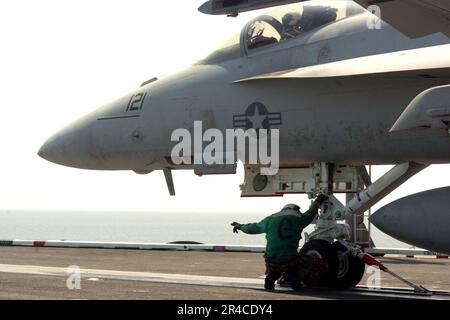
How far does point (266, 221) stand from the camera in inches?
597

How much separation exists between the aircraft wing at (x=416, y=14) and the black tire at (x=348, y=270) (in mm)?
5044

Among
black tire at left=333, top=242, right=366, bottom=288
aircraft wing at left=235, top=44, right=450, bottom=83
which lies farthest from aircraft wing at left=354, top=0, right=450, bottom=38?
black tire at left=333, top=242, right=366, bottom=288

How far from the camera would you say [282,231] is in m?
14.9

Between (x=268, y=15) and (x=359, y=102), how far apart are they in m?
2.84

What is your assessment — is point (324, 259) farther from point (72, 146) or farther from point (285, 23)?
point (72, 146)

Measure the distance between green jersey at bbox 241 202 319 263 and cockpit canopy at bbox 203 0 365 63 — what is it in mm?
2938

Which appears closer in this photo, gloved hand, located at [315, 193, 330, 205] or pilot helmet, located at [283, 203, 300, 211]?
pilot helmet, located at [283, 203, 300, 211]

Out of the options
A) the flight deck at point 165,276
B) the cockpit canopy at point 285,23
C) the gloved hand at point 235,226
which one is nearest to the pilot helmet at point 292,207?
the gloved hand at point 235,226

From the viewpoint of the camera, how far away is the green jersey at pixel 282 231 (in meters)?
14.8

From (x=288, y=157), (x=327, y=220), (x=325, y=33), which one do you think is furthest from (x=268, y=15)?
(x=327, y=220)

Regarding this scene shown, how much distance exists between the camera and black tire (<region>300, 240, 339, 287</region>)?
A: 15234 millimetres

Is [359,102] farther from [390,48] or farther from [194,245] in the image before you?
[194,245]

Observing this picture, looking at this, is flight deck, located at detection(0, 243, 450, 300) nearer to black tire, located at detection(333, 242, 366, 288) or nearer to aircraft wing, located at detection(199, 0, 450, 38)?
black tire, located at detection(333, 242, 366, 288)
